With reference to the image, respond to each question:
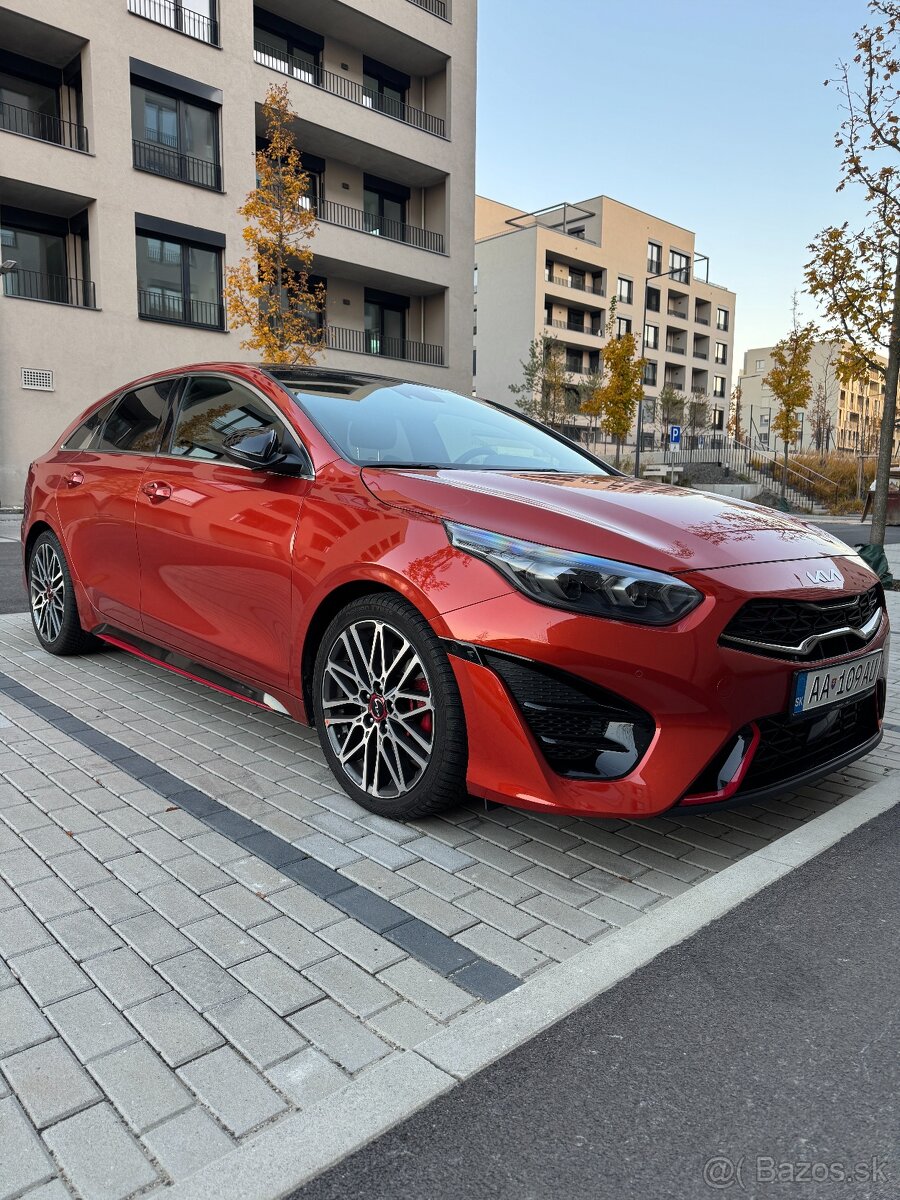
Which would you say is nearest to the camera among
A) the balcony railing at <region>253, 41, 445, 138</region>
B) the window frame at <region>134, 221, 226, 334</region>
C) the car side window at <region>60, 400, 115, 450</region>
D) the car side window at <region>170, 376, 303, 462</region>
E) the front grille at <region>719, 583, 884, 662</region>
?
the front grille at <region>719, 583, 884, 662</region>

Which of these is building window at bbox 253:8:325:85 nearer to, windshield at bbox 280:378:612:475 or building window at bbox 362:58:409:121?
building window at bbox 362:58:409:121

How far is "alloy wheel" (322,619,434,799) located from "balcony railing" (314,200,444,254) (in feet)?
83.3

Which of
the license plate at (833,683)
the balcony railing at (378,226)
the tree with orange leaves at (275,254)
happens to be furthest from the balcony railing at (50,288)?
the license plate at (833,683)

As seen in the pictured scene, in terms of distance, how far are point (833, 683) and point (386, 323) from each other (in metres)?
28.4

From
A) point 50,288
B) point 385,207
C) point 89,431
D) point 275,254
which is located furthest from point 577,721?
point 385,207

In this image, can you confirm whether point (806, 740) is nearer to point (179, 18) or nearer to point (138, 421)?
point (138, 421)

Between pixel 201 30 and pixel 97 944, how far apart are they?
2571 centimetres

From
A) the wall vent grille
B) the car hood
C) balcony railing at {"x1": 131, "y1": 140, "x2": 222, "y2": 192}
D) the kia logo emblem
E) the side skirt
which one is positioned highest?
balcony railing at {"x1": 131, "y1": 140, "x2": 222, "y2": 192}

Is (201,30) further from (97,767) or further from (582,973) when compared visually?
(582,973)

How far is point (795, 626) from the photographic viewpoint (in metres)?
2.84

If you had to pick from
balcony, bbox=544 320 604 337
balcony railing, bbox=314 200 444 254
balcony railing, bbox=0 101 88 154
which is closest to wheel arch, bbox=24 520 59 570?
balcony railing, bbox=0 101 88 154

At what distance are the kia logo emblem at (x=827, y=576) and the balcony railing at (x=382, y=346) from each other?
998 inches

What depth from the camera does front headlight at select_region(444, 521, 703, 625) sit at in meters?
2.61

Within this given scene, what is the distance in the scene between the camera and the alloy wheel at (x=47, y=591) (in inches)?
210
